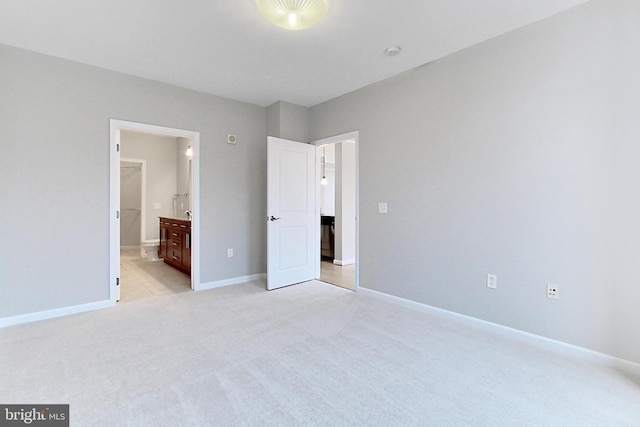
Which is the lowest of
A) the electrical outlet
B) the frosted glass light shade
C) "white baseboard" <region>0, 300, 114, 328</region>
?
"white baseboard" <region>0, 300, 114, 328</region>

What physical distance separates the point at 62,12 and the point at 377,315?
12.1ft

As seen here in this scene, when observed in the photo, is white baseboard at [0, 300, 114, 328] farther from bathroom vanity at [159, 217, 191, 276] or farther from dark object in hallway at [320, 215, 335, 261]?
dark object in hallway at [320, 215, 335, 261]

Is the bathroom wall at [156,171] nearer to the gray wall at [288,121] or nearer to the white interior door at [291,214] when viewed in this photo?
the gray wall at [288,121]

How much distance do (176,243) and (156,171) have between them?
2811 mm

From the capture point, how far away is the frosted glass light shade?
1912 millimetres

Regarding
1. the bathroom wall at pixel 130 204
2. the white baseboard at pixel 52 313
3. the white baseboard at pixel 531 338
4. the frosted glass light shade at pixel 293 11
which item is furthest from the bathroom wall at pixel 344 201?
the bathroom wall at pixel 130 204

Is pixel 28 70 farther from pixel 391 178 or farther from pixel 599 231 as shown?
pixel 599 231

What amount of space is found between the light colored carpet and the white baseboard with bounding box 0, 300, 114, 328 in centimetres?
14

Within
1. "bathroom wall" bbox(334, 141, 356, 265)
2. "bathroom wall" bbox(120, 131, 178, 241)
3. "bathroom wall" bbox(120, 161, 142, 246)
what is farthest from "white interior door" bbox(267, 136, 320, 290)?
"bathroom wall" bbox(120, 161, 142, 246)

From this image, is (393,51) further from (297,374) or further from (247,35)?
(297,374)

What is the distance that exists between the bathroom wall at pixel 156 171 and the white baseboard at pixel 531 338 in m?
5.92

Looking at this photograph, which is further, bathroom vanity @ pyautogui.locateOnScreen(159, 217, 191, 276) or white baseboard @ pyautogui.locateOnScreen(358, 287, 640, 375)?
bathroom vanity @ pyautogui.locateOnScreen(159, 217, 191, 276)

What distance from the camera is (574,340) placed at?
85.4 inches

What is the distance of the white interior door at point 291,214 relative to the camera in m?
3.83
